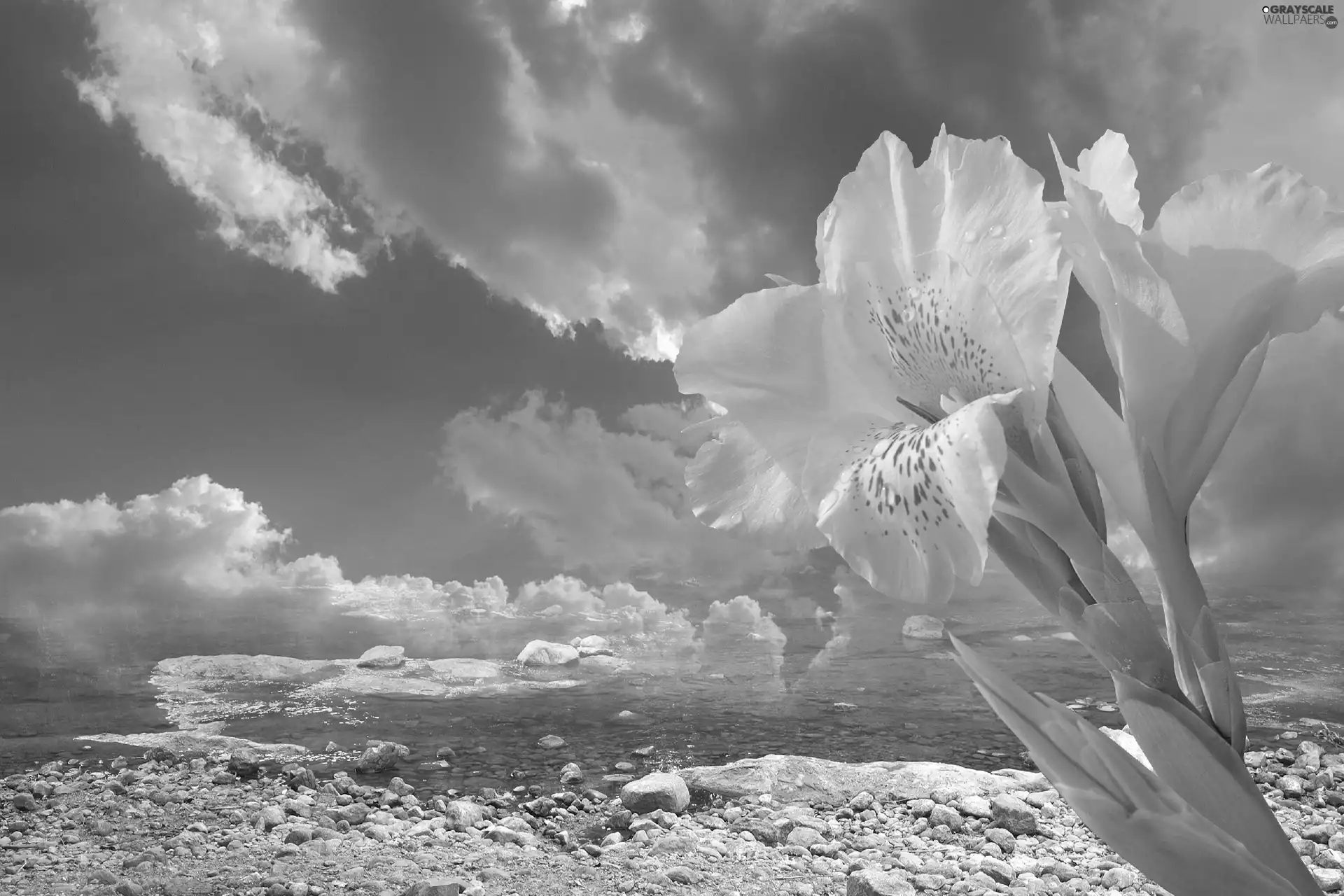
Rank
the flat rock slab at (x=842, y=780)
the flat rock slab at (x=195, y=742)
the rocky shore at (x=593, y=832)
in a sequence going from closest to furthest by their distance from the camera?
the rocky shore at (x=593, y=832) → the flat rock slab at (x=842, y=780) → the flat rock slab at (x=195, y=742)

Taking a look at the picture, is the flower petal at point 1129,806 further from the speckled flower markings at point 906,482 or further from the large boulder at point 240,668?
the large boulder at point 240,668

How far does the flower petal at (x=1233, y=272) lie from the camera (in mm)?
813

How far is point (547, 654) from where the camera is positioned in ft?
26.7

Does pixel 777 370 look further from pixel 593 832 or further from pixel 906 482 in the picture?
pixel 593 832

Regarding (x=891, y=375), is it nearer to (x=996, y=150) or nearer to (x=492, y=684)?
(x=996, y=150)

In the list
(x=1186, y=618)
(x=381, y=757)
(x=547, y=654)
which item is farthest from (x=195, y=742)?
(x=1186, y=618)

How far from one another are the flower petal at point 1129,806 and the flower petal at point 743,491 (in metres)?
0.28

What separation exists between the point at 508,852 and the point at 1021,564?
11.0ft

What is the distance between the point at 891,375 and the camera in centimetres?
90

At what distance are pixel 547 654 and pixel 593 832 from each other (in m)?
4.39

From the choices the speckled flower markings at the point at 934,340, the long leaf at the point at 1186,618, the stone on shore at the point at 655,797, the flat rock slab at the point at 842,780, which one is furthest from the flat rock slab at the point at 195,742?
the long leaf at the point at 1186,618

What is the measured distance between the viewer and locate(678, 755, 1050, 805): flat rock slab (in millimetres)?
4082

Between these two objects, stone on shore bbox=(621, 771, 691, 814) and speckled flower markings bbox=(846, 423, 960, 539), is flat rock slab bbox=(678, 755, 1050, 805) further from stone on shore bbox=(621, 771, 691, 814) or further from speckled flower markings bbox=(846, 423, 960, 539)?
speckled flower markings bbox=(846, 423, 960, 539)

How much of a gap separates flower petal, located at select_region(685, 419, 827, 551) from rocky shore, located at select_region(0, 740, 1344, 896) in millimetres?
2331
